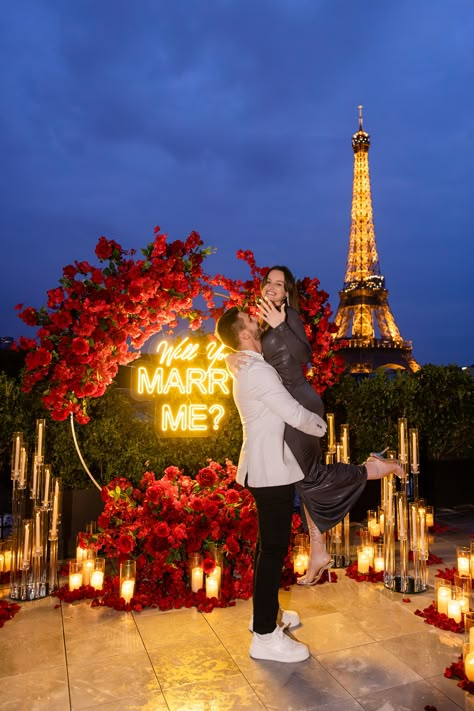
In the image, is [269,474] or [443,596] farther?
[443,596]

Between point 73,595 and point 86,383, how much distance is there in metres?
1.65

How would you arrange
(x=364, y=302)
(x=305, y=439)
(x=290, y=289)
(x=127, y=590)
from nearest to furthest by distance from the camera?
(x=305, y=439) < (x=290, y=289) < (x=127, y=590) < (x=364, y=302)

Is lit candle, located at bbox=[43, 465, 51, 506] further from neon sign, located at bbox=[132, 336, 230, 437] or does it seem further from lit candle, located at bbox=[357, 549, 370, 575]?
lit candle, located at bbox=[357, 549, 370, 575]

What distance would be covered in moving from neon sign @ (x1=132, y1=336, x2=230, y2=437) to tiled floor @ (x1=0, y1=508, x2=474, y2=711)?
1.59 metres

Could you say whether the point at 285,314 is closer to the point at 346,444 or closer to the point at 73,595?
the point at 346,444

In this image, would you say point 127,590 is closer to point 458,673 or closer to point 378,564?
point 378,564

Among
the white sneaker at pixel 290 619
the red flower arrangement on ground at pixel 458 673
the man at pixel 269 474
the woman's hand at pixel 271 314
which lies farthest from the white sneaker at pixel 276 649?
the woman's hand at pixel 271 314

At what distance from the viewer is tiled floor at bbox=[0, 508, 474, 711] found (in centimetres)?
270

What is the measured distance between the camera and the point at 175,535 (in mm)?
4148

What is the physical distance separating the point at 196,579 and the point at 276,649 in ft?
3.96

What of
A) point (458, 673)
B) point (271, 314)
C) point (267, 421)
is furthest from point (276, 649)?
point (271, 314)

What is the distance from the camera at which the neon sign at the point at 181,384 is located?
4.80m

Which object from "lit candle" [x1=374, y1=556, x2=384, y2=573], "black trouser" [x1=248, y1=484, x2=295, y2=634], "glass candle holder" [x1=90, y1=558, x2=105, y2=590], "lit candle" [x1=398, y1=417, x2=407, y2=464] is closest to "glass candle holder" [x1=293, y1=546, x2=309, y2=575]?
"lit candle" [x1=374, y1=556, x2=384, y2=573]

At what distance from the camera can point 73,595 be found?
13.3 ft
